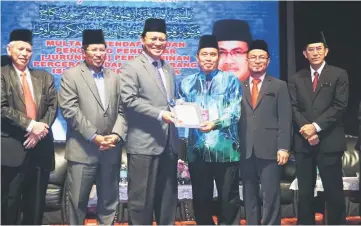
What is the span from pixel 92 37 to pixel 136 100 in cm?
57

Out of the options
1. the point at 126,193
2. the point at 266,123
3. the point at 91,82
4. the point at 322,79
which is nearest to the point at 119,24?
the point at 126,193

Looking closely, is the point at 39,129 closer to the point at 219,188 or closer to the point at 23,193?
the point at 23,193

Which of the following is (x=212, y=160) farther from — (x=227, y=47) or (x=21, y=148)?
(x=227, y=47)

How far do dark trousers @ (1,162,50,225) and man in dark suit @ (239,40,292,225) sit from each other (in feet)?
4.97

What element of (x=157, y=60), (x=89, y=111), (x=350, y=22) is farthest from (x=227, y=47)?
(x=89, y=111)

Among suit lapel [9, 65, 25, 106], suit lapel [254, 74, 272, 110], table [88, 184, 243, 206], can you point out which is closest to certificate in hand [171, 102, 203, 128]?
suit lapel [254, 74, 272, 110]

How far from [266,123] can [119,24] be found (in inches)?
87.0

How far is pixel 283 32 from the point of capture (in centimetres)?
611

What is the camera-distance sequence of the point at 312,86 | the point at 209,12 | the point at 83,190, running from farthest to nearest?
the point at 209,12, the point at 312,86, the point at 83,190

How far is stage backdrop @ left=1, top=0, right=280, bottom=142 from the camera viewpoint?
18.8 feet

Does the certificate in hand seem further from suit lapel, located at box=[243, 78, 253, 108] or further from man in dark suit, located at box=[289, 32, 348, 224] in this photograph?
man in dark suit, located at box=[289, 32, 348, 224]

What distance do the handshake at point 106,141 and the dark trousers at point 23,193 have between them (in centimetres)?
46

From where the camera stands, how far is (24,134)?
411cm

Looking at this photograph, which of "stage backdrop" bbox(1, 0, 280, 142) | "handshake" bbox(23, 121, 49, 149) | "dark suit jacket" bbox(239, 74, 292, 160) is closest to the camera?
"handshake" bbox(23, 121, 49, 149)
